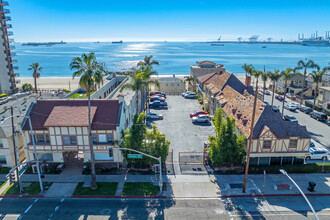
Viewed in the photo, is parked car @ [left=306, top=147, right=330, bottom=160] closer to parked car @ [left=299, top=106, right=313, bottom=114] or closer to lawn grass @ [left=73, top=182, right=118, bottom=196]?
parked car @ [left=299, top=106, right=313, bottom=114]

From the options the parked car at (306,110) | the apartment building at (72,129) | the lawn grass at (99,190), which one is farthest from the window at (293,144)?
→ the parked car at (306,110)

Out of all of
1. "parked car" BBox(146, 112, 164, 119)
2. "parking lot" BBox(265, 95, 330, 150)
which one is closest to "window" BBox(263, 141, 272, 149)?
"parking lot" BBox(265, 95, 330, 150)

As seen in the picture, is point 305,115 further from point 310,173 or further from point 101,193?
point 101,193

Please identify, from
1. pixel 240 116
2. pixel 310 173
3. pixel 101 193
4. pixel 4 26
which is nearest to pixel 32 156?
pixel 101 193

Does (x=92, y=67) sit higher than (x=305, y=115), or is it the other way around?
(x=92, y=67)

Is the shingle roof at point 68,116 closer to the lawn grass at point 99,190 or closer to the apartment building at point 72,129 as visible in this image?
the apartment building at point 72,129

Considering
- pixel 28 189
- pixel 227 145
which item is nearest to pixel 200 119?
pixel 227 145
